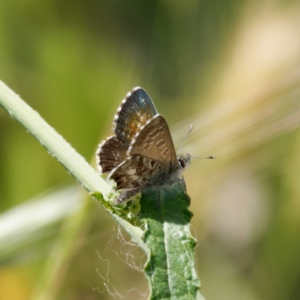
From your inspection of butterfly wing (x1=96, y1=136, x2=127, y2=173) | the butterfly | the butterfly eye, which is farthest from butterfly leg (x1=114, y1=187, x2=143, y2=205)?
the butterfly eye

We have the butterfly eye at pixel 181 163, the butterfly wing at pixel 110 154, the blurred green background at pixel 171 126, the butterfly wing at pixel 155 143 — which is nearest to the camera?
the butterfly wing at pixel 155 143

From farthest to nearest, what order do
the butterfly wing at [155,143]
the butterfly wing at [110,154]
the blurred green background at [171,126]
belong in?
the blurred green background at [171,126] < the butterfly wing at [110,154] < the butterfly wing at [155,143]

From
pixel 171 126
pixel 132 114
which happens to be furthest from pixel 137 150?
pixel 171 126

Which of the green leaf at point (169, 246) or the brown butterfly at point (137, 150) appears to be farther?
the brown butterfly at point (137, 150)

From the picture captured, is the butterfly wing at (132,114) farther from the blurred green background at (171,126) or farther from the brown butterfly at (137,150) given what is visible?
the blurred green background at (171,126)

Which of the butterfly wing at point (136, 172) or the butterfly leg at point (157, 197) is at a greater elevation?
the butterfly wing at point (136, 172)

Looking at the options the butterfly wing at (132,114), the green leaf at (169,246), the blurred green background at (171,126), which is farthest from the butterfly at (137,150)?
the blurred green background at (171,126)

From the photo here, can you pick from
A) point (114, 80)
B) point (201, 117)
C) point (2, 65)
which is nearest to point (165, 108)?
point (114, 80)

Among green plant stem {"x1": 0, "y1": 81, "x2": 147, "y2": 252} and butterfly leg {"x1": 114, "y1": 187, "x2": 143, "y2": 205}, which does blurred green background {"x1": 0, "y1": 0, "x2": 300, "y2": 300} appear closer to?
butterfly leg {"x1": 114, "y1": 187, "x2": 143, "y2": 205}
